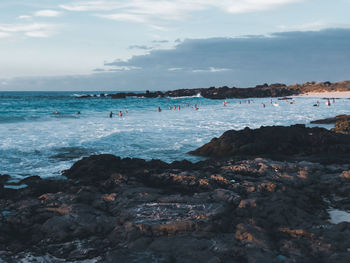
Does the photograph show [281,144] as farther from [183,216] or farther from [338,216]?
[183,216]

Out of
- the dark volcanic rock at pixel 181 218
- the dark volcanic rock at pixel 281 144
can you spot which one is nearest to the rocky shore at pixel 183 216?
the dark volcanic rock at pixel 181 218

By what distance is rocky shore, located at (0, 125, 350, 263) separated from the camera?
18.4 ft

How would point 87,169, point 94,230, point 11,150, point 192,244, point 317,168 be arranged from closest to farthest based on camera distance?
point 192,244 < point 94,230 < point 317,168 < point 87,169 < point 11,150

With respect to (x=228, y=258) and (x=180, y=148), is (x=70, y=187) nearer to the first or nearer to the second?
(x=228, y=258)

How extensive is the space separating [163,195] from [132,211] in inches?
43.8

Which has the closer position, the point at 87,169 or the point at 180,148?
the point at 87,169

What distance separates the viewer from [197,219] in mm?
6680

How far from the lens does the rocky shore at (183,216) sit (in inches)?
221

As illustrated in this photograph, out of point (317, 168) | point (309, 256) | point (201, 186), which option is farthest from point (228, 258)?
point (317, 168)

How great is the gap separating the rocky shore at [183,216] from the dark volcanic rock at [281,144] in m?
2.65

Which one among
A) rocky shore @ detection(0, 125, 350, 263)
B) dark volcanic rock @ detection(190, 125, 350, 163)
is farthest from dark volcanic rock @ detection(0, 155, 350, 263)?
dark volcanic rock @ detection(190, 125, 350, 163)

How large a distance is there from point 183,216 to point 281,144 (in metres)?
8.76

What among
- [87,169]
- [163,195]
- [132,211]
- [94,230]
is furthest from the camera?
[87,169]

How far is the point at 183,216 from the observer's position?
22.5ft
